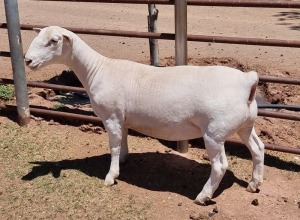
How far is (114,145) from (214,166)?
0.97 m

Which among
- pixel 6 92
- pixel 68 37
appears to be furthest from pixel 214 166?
pixel 6 92

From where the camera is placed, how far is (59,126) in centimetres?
573

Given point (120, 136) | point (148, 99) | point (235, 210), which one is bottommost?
point (235, 210)

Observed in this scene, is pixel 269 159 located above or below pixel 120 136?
below

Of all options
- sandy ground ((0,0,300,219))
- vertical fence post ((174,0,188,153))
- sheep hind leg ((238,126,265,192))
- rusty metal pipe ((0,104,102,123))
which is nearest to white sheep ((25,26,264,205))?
sheep hind leg ((238,126,265,192))

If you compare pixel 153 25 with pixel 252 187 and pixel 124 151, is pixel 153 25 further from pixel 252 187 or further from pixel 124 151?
pixel 252 187

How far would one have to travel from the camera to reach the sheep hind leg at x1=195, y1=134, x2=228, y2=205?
153 inches

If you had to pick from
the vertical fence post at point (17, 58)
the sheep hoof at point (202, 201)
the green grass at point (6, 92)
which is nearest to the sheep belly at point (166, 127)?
the sheep hoof at point (202, 201)

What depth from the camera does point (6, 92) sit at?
6484 mm

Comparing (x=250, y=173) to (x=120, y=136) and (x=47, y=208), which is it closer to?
(x=120, y=136)

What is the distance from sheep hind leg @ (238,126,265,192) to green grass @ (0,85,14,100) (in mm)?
3460

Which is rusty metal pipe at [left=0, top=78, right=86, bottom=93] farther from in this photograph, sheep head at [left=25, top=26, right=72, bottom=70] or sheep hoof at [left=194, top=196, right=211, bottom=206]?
sheep hoof at [left=194, top=196, right=211, bottom=206]

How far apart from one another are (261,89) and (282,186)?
2896 millimetres

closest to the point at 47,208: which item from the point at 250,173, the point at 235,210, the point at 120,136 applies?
the point at 120,136
